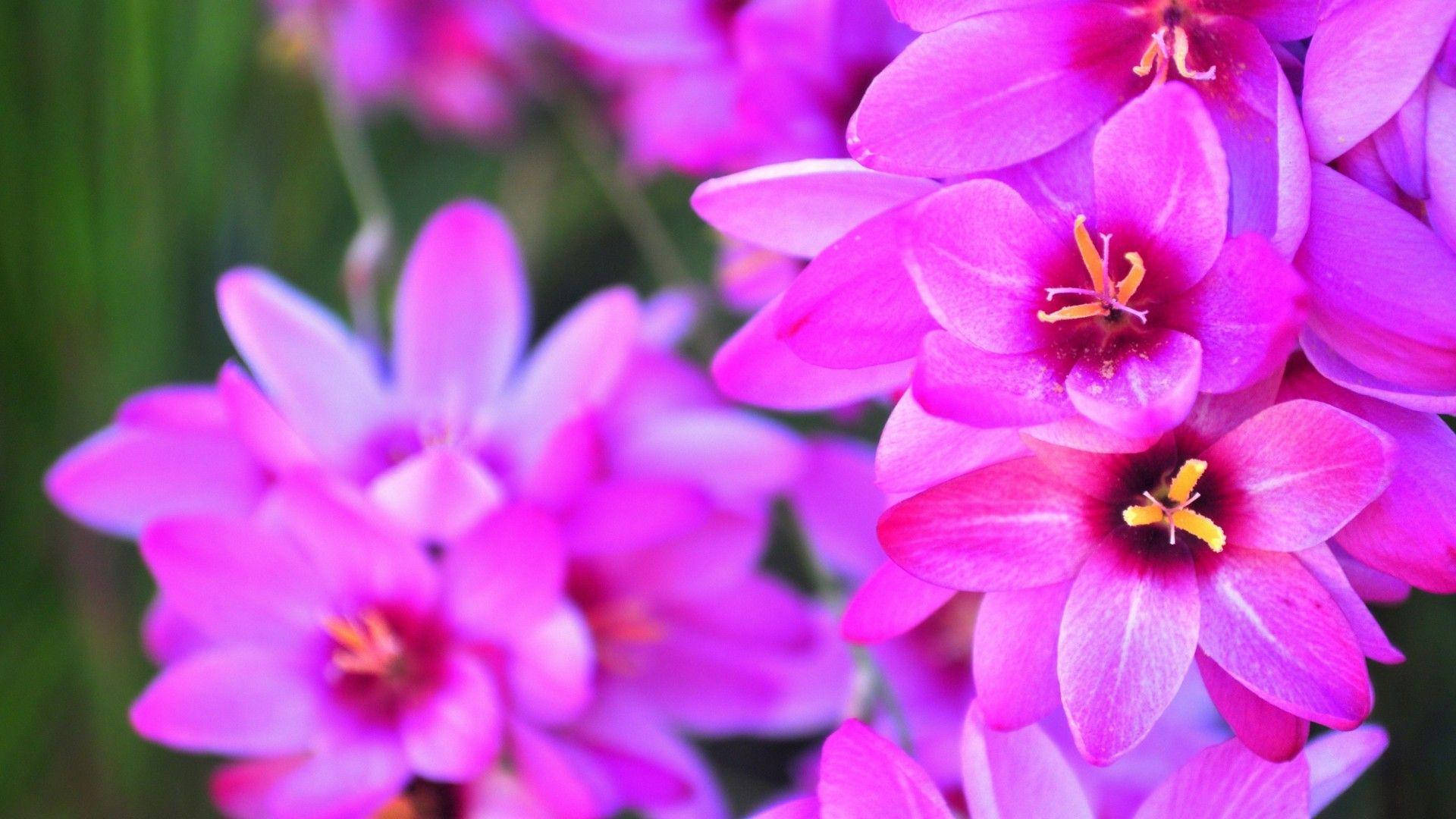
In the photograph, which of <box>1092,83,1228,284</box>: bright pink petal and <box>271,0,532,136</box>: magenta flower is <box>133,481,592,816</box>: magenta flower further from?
<box>271,0,532,136</box>: magenta flower

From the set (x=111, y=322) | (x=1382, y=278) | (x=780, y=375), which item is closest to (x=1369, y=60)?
(x=1382, y=278)

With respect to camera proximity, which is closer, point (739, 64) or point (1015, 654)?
point (1015, 654)

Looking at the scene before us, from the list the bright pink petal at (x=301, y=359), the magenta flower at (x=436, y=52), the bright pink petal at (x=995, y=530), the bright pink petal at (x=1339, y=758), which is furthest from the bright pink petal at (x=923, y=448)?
the magenta flower at (x=436, y=52)

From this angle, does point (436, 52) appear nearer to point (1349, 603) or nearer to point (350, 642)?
point (350, 642)

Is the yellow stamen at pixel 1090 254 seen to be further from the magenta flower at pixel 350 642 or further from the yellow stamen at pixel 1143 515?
the magenta flower at pixel 350 642

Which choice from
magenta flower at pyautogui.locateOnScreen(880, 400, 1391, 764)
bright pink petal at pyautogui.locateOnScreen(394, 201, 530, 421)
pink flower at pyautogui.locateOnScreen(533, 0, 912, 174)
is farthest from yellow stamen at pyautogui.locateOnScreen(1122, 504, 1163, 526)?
bright pink petal at pyautogui.locateOnScreen(394, 201, 530, 421)

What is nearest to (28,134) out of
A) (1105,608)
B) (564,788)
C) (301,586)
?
(301,586)
